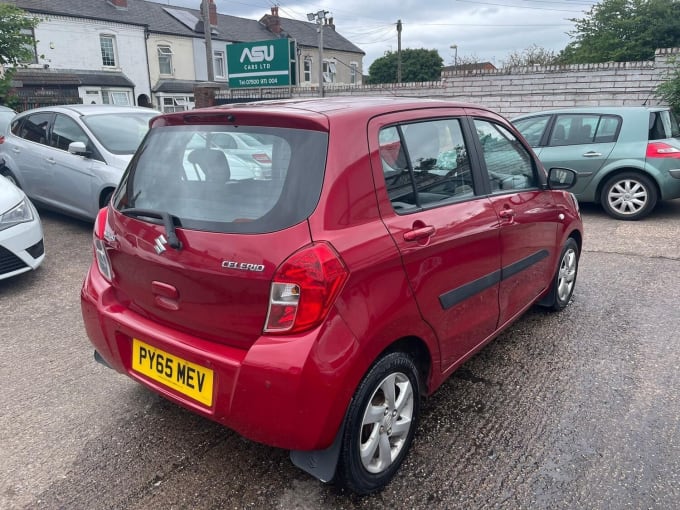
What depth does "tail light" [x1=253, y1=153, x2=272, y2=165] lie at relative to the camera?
2.12 m

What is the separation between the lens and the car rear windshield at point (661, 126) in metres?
7.07

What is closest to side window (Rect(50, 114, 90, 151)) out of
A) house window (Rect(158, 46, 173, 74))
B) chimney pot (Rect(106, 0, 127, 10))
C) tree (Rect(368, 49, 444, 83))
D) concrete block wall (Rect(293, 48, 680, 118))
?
concrete block wall (Rect(293, 48, 680, 118))

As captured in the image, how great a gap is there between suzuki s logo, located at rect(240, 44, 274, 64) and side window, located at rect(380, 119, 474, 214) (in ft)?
60.2

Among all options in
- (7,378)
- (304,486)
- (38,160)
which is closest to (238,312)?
(304,486)

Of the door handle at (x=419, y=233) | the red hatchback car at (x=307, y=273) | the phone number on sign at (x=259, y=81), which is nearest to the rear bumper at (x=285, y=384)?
the red hatchback car at (x=307, y=273)

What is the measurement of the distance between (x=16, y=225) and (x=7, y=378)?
75.0 inches

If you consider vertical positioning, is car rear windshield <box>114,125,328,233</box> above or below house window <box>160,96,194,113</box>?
below

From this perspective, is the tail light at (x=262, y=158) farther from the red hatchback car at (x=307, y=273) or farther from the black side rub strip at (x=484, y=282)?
the black side rub strip at (x=484, y=282)

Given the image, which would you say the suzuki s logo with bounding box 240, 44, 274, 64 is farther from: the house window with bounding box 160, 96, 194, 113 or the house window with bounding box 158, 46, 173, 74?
the house window with bounding box 158, 46, 173, 74

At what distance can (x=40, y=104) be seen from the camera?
17.0m

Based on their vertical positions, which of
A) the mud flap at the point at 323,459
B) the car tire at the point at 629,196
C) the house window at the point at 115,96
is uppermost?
the house window at the point at 115,96

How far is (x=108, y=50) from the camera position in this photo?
100.0 feet

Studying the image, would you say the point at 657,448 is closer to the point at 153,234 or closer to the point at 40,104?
the point at 153,234

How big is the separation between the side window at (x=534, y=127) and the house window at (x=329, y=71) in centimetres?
3666
